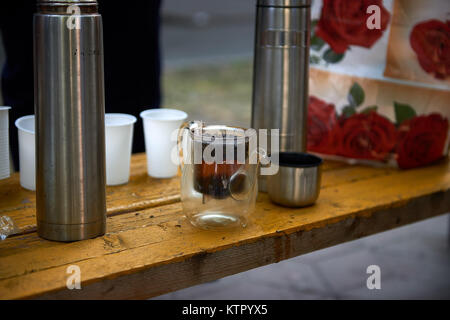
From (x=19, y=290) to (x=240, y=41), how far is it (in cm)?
613

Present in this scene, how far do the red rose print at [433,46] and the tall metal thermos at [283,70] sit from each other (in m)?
0.30

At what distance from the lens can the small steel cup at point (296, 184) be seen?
1.06 meters

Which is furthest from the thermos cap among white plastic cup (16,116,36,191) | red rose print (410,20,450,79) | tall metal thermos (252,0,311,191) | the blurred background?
the blurred background

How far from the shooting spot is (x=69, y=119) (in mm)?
837

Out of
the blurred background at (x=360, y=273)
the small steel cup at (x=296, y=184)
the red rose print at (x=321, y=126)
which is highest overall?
the red rose print at (x=321, y=126)

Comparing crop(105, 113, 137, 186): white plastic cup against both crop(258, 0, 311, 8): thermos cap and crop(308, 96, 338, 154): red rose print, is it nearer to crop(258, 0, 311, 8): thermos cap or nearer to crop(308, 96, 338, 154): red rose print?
crop(258, 0, 311, 8): thermos cap

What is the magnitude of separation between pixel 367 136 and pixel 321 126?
11 centimetres

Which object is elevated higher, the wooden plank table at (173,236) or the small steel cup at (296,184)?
the small steel cup at (296,184)

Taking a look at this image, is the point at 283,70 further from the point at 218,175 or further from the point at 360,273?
the point at 360,273

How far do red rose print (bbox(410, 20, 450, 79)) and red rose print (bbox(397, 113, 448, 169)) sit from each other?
0.10 metres

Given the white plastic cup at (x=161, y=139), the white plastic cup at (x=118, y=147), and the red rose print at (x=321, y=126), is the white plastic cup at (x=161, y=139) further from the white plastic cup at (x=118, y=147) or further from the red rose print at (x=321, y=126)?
the red rose print at (x=321, y=126)
